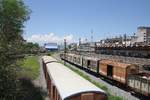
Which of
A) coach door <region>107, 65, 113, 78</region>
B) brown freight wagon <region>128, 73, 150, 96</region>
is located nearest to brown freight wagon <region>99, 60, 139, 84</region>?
coach door <region>107, 65, 113, 78</region>

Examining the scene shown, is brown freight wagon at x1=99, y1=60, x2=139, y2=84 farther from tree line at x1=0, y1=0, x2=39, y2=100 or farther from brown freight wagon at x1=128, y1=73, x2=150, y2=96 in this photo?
tree line at x1=0, y1=0, x2=39, y2=100

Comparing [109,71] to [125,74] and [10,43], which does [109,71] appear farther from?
[10,43]

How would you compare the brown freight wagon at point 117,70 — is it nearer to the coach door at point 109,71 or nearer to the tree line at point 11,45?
the coach door at point 109,71

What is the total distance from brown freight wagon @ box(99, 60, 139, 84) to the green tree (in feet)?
36.3

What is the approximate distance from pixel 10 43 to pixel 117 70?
44.1 feet

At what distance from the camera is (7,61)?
25250 millimetres

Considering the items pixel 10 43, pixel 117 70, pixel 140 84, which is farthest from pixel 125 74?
pixel 10 43

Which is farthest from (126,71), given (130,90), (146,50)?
(146,50)

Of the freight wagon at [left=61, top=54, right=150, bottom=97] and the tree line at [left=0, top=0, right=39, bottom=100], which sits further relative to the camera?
the freight wagon at [left=61, top=54, right=150, bottom=97]

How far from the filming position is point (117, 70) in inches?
1491

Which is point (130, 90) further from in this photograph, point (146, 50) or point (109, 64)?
point (146, 50)

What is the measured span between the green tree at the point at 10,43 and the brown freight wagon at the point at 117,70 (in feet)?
36.3

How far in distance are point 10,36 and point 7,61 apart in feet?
44.1

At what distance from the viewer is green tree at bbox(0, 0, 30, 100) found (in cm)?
2295
